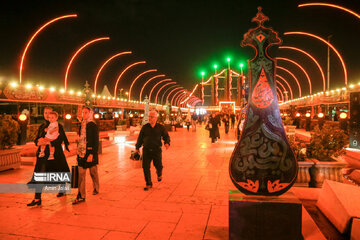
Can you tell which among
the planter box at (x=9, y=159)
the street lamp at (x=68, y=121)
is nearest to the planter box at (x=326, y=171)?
the planter box at (x=9, y=159)

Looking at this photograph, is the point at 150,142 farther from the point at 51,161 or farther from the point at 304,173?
the point at 304,173

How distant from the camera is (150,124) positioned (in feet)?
19.4

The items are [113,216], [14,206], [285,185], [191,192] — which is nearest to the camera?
[285,185]

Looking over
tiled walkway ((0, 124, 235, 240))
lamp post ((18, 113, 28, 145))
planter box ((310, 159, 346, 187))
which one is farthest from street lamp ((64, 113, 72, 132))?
planter box ((310, 159, 346, 187))

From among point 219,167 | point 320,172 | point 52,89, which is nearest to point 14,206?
point 219,167

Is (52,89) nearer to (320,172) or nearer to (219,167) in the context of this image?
(219,167)

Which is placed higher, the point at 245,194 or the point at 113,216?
the point at 245,194

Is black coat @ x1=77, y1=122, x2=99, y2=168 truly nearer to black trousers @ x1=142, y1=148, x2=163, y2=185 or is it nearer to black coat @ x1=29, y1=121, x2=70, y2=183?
black coat @ x1=29, y1=121, x2=70, y2=183


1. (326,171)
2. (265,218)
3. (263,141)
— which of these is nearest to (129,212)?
(265,218)

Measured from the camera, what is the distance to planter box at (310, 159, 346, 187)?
18.7 ft

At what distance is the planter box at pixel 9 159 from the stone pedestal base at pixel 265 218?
682 centimetres

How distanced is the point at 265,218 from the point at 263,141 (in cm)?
78

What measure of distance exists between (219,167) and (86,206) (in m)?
4.32

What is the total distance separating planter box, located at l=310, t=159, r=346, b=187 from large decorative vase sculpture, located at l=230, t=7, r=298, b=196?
338 cm
